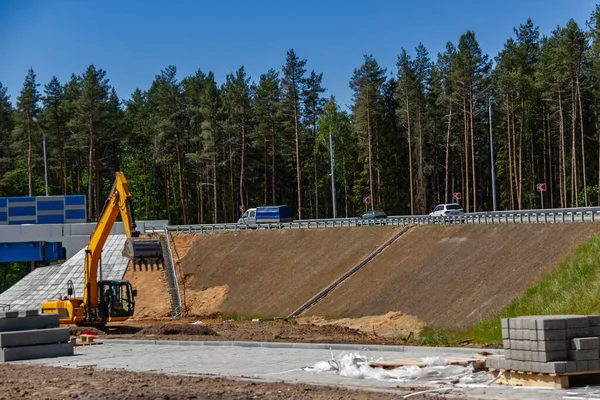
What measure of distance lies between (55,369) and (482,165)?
278 feet

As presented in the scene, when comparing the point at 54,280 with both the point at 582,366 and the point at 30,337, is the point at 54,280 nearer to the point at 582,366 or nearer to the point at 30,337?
the point at 30,337

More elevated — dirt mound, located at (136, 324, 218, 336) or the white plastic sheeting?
the white plastic sheeting

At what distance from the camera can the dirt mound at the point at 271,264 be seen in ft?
151

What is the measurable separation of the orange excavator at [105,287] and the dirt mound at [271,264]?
9496mm

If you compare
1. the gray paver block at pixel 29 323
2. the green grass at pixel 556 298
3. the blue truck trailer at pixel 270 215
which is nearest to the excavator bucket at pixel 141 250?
the gray paver block at pixel 29 323

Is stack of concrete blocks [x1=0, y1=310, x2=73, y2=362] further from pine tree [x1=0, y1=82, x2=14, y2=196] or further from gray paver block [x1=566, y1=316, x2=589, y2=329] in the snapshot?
pine tree [x1=0, y1=82, x2=14, y2=196]

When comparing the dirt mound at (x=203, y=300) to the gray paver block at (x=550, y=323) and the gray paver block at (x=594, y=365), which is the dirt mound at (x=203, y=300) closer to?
the gray paver block at (x=550, y=323)

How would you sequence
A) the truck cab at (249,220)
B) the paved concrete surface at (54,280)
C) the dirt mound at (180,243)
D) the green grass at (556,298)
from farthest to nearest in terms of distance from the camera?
the truck cab at (249,220) < the dirt mound at (180,243) < the paved concrete surface at (54,280) < the green grass at (556,298)

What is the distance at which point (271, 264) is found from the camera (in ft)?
168

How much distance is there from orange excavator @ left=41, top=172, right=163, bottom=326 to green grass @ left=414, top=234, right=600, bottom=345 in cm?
1208

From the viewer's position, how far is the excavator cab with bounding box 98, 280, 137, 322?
121 feet

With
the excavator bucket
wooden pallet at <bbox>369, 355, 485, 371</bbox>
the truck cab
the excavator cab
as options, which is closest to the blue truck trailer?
the truck cab

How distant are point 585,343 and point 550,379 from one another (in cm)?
91


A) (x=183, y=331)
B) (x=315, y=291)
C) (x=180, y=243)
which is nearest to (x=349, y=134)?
(x=180, y=243)
